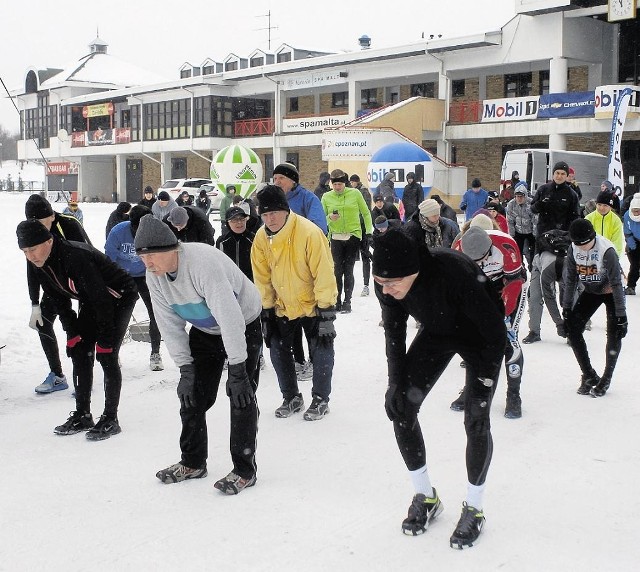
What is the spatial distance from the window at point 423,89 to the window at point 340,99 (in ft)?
13.3

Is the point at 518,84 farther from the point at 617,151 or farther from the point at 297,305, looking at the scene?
the point at 297,305

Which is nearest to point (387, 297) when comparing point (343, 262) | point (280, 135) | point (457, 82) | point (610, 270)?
point (610, 270)

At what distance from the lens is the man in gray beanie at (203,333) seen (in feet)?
12.7

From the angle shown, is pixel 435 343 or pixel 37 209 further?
pixel 37 209

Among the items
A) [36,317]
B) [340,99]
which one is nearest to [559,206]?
[36,317]

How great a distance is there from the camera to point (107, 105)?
A: 153 feet

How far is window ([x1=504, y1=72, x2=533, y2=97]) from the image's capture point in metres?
30.1

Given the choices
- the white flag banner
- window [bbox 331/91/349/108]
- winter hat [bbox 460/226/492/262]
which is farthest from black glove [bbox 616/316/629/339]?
window [bbox 331/91/349/108]

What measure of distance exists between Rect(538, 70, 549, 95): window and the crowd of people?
22.4 meters

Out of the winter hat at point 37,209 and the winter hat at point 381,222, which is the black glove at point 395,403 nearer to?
the winter hat at point 37,209

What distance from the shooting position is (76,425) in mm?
5254

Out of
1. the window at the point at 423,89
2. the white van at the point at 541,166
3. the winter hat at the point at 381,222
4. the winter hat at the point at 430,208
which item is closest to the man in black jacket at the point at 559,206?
the winter hat at the point at 430,208

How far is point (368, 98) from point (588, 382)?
31.6m

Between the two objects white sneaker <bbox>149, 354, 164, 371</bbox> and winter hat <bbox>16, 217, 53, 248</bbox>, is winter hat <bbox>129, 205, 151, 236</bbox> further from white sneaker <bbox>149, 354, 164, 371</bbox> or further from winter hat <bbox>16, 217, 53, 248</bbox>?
winter hat <bbox>16, 217, 53, 248</bbox>
